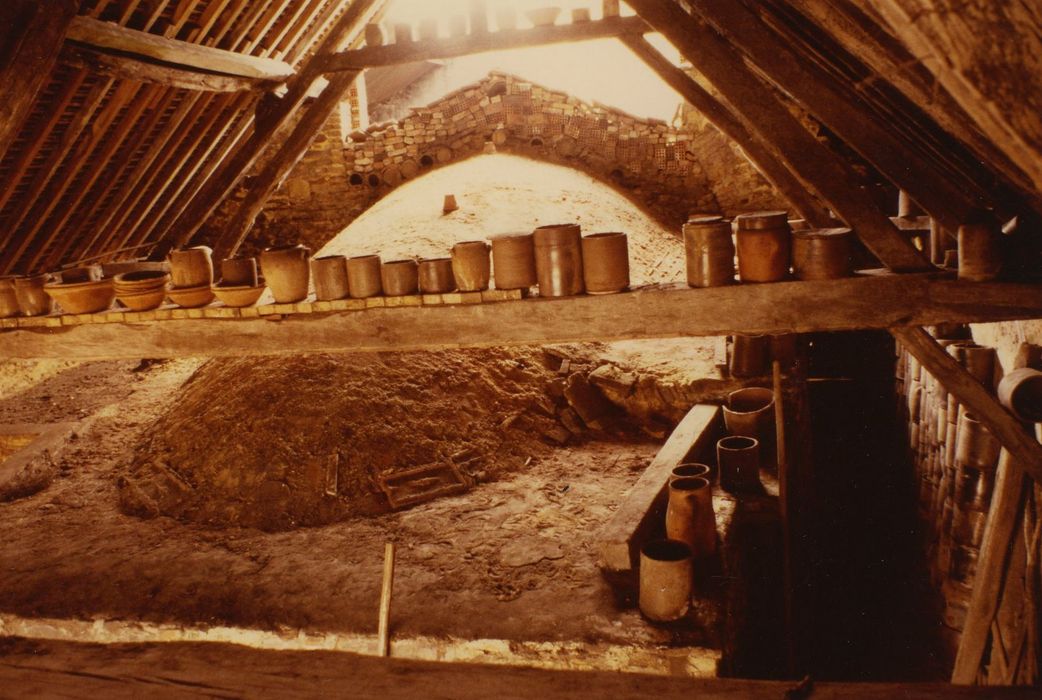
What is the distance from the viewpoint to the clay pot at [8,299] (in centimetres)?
377

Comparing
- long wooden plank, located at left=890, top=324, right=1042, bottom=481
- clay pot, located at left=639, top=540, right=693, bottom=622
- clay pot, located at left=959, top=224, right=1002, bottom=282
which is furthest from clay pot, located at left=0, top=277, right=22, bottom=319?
clay pot, located at left=959, top=224, right=1002, bottom=282

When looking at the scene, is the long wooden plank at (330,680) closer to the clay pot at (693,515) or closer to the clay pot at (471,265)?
the clay pot at (471,265)

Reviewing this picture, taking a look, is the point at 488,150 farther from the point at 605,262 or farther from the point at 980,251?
the point at 980,251

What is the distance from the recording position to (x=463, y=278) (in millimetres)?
3180

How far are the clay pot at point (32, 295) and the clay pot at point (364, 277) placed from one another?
1800 millimetres

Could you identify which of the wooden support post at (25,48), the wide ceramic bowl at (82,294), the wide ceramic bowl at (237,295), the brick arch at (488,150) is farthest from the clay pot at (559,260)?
the brick arch at (488,150)

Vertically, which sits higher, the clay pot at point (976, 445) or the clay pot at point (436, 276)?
the clay pot at point (436, 276)

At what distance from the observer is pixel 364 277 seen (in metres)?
3.28

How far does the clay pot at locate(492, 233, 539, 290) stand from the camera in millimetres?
3068

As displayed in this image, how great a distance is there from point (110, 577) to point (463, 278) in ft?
10.9

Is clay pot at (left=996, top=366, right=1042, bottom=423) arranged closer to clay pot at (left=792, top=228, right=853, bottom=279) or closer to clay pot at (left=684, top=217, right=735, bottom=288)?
clay pot at (left=792, top=228, right=853, bottom=279)

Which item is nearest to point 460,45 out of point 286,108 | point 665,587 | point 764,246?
point 286,108

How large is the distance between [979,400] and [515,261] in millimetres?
1907

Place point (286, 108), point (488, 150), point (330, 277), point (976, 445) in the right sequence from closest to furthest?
point (976, 445)
point (330, 277)
point (286, 108)
point (488, 150)
